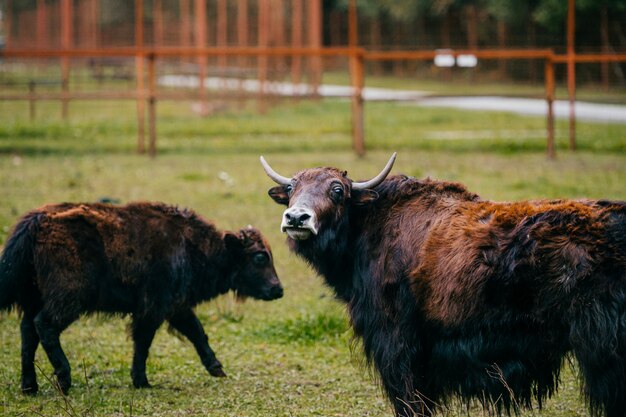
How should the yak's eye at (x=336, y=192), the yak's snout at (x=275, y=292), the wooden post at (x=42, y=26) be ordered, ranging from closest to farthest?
the yak's eye at (x=336, y=192)
the yak's snout at (x=275, y=292)
the wooden post at (x=42, y=26)

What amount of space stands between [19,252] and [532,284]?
355 centimetres

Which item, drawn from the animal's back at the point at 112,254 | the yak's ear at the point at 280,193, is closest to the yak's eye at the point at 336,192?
the yak's ear at the point at 280,193

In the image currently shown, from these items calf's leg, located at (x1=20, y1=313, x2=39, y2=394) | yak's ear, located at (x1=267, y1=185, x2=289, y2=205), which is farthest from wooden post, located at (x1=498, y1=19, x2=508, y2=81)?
calf's leg, located at (x1=20, y1=313, x2=39, y2=394)

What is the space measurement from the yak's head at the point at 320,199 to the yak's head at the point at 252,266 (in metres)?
1.76

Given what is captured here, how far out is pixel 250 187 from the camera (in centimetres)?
1529

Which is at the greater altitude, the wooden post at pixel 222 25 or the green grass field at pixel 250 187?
the wooden post at pixel 222 25

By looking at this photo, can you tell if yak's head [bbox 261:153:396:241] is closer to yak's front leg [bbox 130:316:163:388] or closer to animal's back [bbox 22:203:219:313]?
animal's back [bbox 22:203:219:313]

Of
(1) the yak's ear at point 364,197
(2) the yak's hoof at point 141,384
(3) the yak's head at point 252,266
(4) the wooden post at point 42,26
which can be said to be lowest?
(2) the yak's hoof at point 141,384

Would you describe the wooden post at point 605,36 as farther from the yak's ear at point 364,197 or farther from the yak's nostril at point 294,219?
the yak's nostril at point 294,219

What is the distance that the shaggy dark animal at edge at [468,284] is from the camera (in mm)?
4902

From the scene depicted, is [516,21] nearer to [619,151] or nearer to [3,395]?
[619,151]

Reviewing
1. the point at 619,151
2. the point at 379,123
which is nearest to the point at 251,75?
the point at 379,123

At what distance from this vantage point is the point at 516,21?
914 inches

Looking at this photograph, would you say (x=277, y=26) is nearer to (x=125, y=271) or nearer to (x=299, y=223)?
(x=125, y=271)
